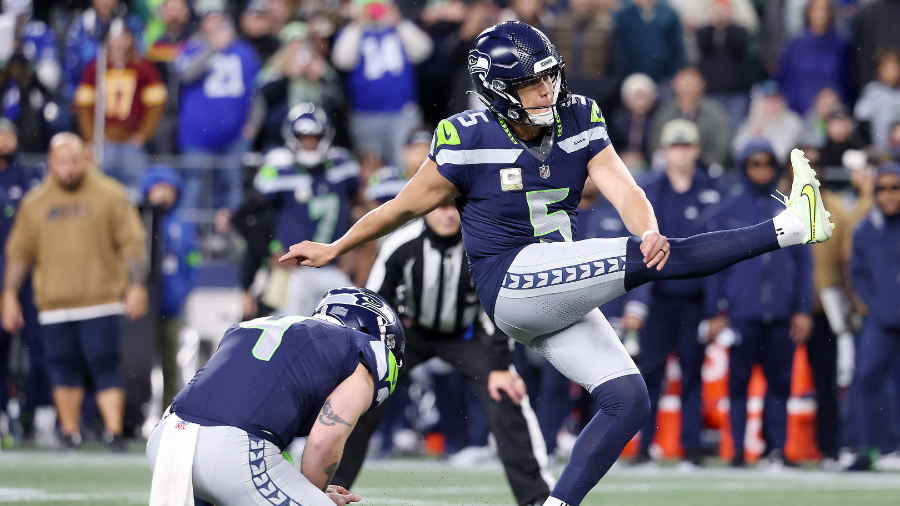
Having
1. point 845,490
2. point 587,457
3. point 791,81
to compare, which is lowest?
point 845,490

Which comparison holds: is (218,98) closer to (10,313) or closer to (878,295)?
(10,313)

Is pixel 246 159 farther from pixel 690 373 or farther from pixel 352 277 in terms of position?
pixel 690 373

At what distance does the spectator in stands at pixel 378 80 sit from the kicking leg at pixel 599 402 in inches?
287

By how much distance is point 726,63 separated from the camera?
12297mm

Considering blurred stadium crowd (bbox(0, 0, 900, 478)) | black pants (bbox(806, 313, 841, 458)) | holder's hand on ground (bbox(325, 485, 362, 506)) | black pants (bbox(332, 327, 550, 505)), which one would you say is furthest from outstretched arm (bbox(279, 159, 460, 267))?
black pants (bbox(806, 313, 841, 458))

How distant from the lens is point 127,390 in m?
11.2

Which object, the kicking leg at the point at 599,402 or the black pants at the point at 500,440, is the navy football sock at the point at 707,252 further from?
the black pants at the point at 500,440

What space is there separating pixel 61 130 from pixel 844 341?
813cm

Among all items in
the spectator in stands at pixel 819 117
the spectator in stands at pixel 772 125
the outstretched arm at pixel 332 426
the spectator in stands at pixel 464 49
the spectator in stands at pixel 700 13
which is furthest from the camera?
the spectator in stands at pixel 700 13

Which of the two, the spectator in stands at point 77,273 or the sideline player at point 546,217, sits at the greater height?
the sideline player at point 546,217

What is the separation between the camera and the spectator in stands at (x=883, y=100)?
1157cm

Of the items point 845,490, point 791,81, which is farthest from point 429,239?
point 791,81

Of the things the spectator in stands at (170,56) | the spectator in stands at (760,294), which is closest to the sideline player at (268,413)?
the spectator in stands at (760,294)

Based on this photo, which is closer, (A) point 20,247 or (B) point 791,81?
(A) point 20,247
